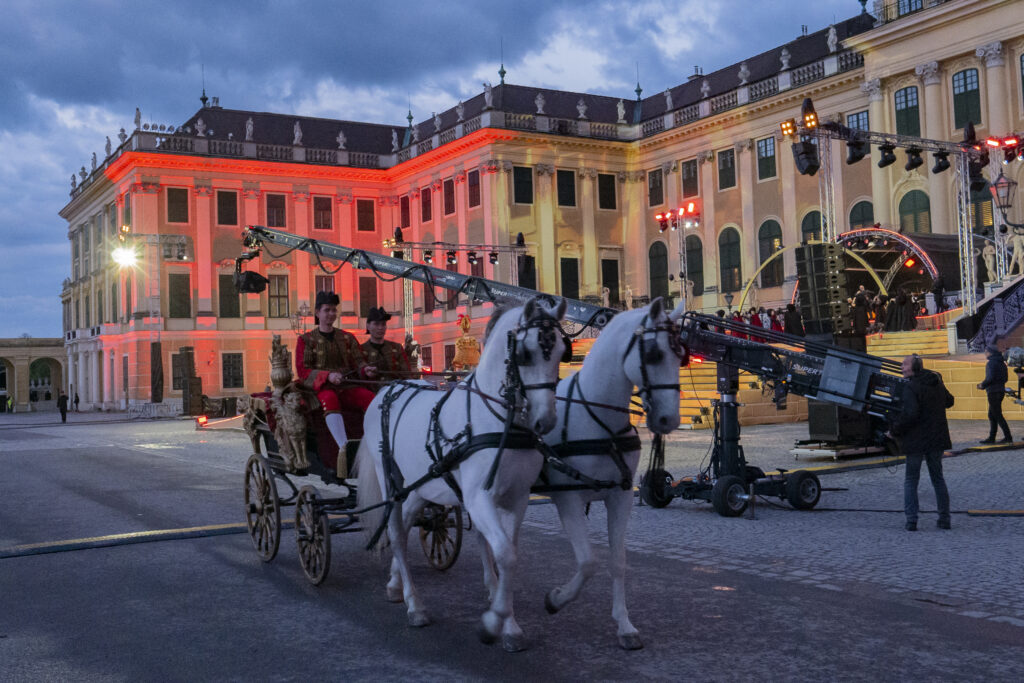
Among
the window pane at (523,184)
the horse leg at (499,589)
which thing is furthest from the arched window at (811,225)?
the horse leg at (499,589)

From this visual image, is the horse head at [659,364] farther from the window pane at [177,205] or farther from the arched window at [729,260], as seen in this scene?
the window pane at [177,205]

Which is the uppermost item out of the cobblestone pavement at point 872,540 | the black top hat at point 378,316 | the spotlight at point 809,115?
the spotlight at point 809,115

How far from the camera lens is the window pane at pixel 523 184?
49.6 m

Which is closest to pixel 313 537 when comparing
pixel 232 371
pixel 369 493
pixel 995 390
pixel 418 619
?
pixel 369 493

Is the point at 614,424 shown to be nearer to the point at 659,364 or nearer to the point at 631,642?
the point at 659,364

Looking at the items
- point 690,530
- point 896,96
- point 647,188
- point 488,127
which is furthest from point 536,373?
point 647,188

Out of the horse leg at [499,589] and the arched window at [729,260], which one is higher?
the arched window at [729,260]

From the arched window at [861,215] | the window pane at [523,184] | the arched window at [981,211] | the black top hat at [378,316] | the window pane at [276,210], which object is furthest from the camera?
the window pane at [276,210]

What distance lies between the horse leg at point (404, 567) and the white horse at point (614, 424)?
92cm

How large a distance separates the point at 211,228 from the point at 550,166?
61.1 feet

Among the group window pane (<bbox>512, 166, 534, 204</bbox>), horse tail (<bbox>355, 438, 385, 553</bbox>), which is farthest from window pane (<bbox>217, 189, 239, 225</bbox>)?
horse tail (<bbox>355, 438, 385, 553</bbox>)

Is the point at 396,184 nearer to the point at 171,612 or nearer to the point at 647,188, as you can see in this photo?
the point at 647,188

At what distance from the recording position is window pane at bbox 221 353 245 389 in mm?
54688

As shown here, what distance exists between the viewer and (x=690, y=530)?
10.4m
